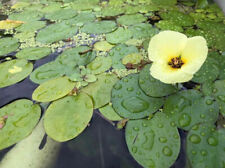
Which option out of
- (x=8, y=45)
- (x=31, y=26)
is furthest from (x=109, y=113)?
(x=31, y=26)

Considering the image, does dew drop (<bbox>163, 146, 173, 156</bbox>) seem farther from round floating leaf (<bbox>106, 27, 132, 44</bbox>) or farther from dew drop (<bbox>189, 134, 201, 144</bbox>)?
round floating leaf (<bbox>106, 27, 132, 44</bbox>)

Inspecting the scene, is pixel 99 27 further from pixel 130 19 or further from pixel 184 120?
pixel 184 120

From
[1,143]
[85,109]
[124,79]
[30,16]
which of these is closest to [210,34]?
[124,79]

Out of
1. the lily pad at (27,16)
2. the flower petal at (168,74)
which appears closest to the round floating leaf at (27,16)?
the lily pad at (27,16)

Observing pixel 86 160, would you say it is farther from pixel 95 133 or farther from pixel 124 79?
pixel 124 79

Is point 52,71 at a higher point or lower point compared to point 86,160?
higher

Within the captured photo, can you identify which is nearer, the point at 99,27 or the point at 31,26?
the point at 99,27

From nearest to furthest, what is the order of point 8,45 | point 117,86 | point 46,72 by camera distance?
point 117,86 → point 46,72 → point 8,45
